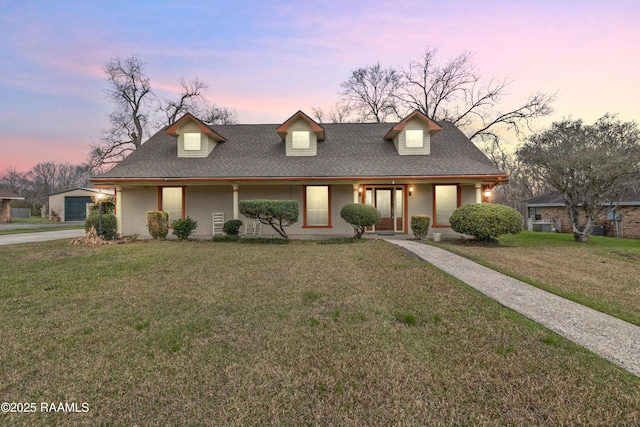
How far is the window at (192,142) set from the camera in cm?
1280

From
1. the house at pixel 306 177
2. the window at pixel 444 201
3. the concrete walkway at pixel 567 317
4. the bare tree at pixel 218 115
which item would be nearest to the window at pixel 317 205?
the house at pixel 306 177

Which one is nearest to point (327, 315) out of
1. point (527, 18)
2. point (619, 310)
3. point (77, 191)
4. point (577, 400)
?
point (577, 400)

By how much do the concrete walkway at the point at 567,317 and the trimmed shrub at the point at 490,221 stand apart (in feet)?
14.3

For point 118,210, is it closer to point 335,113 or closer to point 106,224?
point 106,224

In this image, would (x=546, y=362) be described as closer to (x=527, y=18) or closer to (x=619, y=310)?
(x=619, y=310)

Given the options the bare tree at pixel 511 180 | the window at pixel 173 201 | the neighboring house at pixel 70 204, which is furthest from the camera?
the bare tree at pixel 511 180

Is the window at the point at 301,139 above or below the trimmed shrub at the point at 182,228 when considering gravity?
above

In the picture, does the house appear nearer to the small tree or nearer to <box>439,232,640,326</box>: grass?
the small tree

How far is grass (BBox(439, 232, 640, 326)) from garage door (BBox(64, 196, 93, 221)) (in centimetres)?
3328

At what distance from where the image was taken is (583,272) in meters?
5.98

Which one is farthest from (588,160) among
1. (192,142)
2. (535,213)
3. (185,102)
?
(185,102)

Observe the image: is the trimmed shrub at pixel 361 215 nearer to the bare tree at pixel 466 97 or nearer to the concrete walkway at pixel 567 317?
the concrete walkway at pixel 567 317

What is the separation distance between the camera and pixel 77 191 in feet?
86.6

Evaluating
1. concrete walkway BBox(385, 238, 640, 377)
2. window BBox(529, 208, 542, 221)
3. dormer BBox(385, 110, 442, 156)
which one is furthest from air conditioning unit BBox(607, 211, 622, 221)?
concrete walkway BBox(385, 238, 640, 377)
